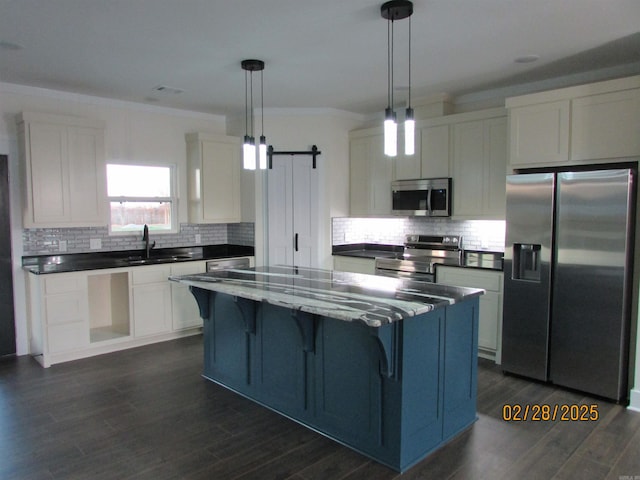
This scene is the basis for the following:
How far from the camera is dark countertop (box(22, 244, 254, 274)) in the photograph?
459 cm

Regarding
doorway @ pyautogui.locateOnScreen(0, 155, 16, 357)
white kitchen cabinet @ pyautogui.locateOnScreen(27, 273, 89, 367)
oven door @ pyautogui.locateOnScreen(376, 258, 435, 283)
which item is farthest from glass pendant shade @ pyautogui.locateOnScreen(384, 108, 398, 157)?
doorway @ pyautogui.locateOnScreen(0, 155, 16, 357)

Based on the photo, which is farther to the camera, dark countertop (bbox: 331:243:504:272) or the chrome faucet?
the chrome faucet

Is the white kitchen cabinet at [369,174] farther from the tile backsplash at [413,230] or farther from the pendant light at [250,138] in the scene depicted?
the pendant light at [250,138]

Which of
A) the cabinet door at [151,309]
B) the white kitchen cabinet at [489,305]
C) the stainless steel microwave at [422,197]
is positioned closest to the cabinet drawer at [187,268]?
the cabinet door at [151,309]

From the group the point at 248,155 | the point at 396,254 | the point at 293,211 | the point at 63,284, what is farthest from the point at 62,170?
the point at 396,254

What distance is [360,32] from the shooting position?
3.23m

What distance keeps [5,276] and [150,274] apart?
137 cm

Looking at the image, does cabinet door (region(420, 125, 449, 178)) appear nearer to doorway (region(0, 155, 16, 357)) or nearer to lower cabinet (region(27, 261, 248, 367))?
lower cabinet (region(27, 261, 248, 367))

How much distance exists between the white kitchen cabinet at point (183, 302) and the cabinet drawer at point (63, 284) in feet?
3.10

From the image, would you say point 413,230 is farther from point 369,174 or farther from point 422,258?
point 369,174

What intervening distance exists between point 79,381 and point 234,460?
2.03m

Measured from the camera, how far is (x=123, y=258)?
524cm

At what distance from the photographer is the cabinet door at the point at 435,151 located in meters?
4.93

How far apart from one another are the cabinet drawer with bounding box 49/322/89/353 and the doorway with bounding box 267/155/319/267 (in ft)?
7.47
